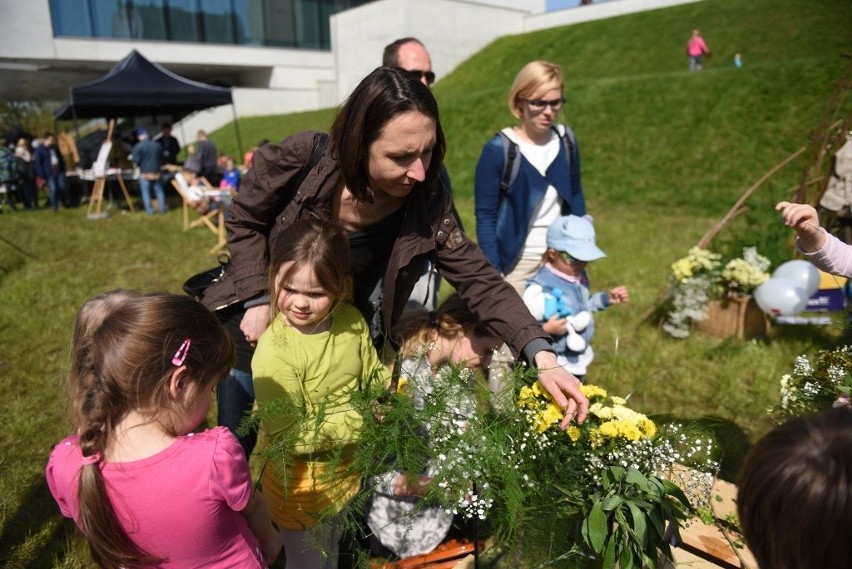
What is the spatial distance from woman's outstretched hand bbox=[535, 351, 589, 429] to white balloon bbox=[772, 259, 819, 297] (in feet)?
12.2

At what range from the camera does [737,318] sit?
4.96 meters

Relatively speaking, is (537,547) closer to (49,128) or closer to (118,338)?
(118,338)

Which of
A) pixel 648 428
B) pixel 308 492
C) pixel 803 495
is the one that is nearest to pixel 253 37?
pixel 308 492

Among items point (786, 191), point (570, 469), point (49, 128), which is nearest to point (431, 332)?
point (570, 469)

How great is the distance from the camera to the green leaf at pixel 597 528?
154cm

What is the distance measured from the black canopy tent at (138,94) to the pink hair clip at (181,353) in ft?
40.2

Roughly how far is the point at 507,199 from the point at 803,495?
101 inches

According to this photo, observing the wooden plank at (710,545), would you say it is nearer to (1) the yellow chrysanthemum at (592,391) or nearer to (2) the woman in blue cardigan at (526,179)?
(1) the yellow chrysanthemum at (592,391)

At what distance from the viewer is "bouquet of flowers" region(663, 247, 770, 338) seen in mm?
4953

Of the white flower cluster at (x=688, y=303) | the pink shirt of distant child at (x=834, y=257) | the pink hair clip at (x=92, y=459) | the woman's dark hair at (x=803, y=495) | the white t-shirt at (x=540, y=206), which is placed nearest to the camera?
the woman's dark hair at (x=803, y=495)

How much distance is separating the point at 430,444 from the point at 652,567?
2.09 ft

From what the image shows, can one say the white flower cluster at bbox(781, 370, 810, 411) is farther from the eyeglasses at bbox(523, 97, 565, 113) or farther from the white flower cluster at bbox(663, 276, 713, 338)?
the white flower cluster at bbox(663, 276, 713, 338)

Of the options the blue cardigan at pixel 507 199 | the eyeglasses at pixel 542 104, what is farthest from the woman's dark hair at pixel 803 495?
the eyeglasses at pixel 542 104

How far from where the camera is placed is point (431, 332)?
2.55 metres
